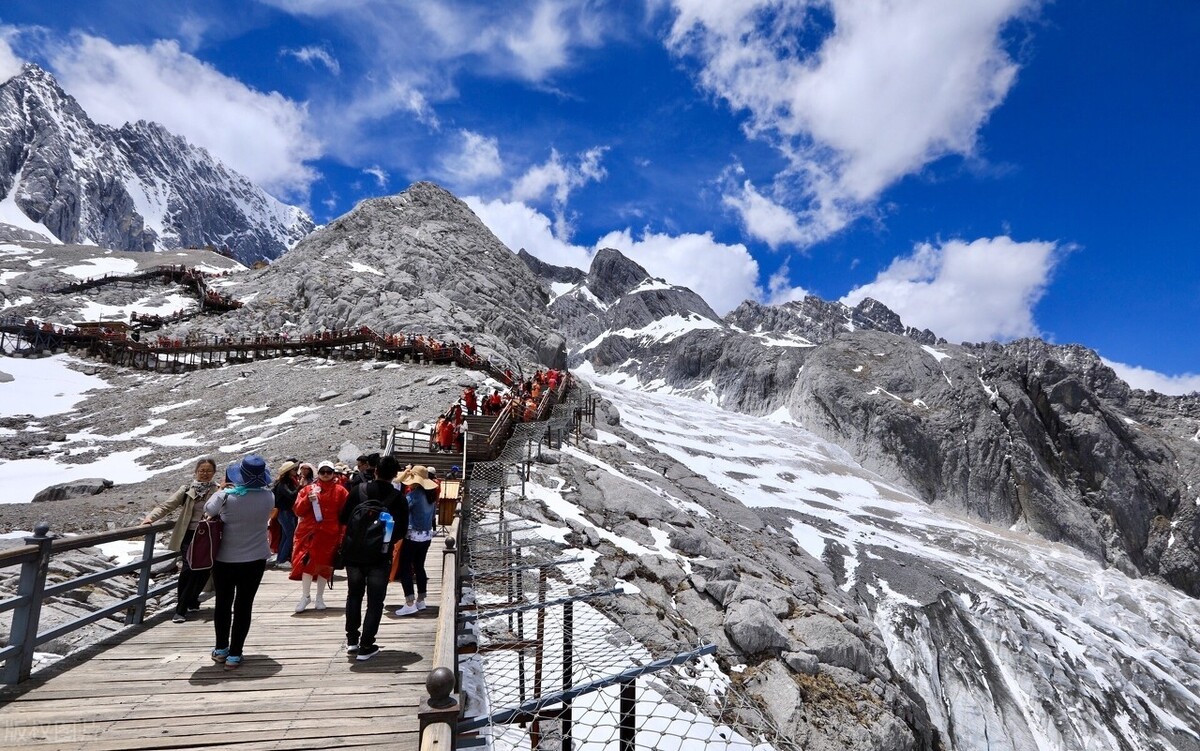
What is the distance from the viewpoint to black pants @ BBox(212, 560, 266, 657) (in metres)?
5.71

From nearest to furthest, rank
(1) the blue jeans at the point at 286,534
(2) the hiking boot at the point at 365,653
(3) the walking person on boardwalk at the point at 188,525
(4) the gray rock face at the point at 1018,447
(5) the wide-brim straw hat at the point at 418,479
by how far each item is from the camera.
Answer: (2) the hiking boot at the point at 365,653, (3) the walking person on boardwalk at the point at 188,525, (5) the wide-brim straw hat at the point at 418,479, (1) the blue jeans at the point at 286,534, (4) the gray rock face at the point at 1018,447

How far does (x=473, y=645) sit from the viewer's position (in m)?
5.98

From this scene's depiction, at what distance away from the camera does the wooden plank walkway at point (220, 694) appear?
14.3ft

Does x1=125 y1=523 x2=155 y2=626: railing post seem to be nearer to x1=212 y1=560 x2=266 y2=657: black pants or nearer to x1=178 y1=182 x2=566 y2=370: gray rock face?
x1=212 y1=560 x2=266 y2=657: black pants

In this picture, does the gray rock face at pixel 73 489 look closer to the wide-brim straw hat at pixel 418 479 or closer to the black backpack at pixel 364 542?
the wide-brim straw hat at pixel 418 479

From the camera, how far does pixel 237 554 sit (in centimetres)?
574

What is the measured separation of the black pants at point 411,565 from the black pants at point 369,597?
1.47m

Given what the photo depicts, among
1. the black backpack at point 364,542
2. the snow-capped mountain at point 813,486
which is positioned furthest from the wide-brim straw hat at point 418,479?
the snow-capped mountain at point 813,486

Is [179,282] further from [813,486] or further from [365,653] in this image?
[365,653]

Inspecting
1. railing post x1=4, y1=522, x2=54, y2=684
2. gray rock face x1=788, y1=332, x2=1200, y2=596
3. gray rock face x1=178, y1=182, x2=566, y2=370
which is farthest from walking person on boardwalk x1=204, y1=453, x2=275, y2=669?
gray rock face x1=788, y1=332, x2=1200, y2=596

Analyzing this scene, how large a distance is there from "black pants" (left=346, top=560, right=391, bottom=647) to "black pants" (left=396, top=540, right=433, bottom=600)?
4.82ft

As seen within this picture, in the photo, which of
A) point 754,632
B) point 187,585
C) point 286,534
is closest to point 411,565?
point 187,585

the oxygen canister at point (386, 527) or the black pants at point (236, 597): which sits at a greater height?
the oxygen canister at point (386, 527)

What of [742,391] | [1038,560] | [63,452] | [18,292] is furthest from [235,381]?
[742,391]
